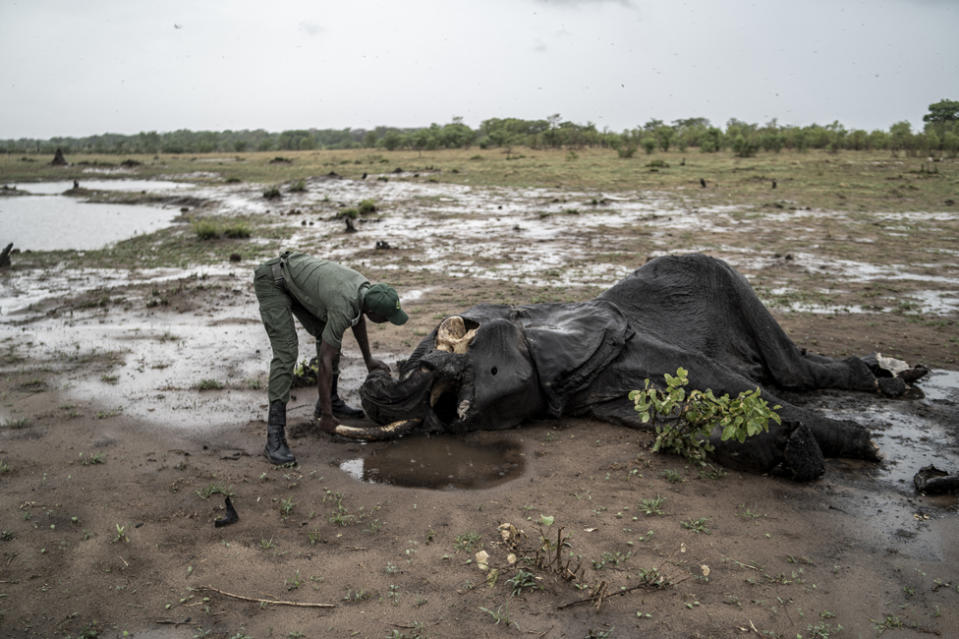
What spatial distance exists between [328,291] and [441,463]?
1.44m

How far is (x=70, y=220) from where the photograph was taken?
63.5 ft

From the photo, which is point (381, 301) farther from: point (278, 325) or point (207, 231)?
point (207, 231)

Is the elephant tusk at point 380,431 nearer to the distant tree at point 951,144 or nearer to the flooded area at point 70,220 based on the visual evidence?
the flooded area at point 70,220

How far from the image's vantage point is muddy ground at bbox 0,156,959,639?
312 centimetres

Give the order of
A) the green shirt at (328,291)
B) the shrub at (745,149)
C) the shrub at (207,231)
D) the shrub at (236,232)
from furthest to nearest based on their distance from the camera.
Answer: the shrub at (745,149), the shrub at (236,232), the shrub at (207,231), the green shirt at (328,291)

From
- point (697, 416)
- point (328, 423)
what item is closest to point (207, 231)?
point (328, 423)

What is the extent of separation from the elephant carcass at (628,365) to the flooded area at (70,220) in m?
12.4

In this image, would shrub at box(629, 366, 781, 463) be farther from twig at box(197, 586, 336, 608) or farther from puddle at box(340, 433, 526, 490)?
twig at box(197, 586, 336, 608)

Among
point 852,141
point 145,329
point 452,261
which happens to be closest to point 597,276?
point 452,261

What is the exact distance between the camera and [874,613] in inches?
123

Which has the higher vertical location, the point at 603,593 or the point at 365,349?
the point at 365,349

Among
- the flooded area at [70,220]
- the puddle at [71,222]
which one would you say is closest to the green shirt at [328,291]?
the flooded area at [70,220]

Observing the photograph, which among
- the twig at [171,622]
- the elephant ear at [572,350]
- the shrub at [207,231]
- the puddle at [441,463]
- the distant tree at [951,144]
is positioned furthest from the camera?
the distant tree at [951,144]

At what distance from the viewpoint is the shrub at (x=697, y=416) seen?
164 inches
